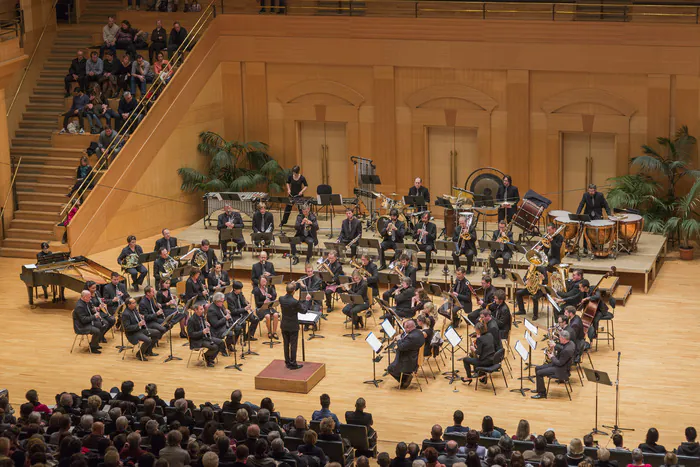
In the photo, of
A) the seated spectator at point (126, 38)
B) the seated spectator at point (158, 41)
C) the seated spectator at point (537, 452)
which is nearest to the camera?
the seated spectator at point (537, 452)

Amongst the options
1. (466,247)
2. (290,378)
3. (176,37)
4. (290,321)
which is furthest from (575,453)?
(176,37)

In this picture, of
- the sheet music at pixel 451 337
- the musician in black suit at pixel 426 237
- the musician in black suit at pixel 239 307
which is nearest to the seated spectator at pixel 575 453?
the sheet music at pixel 451 337

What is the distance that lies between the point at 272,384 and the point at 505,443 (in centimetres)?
599

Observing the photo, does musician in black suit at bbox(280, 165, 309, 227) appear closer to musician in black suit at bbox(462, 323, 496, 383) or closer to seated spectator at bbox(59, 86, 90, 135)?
seated spectator at bbox(59, 86, 90, 135)

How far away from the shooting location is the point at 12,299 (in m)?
22.8

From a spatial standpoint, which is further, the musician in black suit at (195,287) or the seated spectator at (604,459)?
the musician in black suit at (195,287)

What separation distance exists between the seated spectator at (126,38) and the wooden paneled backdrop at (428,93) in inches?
68.0

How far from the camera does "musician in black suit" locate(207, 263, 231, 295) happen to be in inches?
821

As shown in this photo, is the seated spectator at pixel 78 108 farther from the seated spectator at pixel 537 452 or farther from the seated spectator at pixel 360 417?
the seated spectator at pixel 537 452

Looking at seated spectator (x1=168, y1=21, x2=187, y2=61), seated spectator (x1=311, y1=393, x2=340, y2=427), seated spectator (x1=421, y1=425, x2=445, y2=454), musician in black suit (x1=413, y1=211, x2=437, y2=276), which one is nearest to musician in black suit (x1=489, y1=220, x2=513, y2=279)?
musician in black suit (x1=413, y1=211, x2=437, y2=276)

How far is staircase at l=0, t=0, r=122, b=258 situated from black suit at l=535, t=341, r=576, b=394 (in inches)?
521

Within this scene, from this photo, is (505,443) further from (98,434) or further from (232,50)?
(232,50)

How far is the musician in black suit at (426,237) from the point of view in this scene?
890 inches

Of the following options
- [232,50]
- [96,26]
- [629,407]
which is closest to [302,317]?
[629,407]
